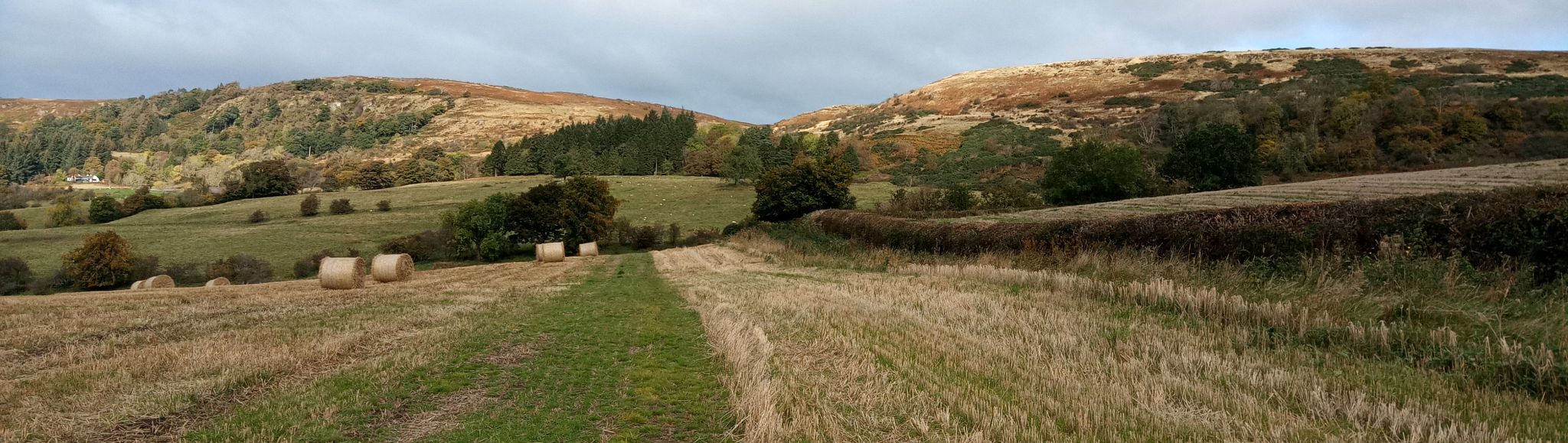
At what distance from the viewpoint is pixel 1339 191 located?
104 ft

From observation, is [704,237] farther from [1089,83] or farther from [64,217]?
[1089,83]

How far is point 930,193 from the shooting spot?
5581 centimetres

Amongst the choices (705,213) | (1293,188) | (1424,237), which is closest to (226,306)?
(1424,237)

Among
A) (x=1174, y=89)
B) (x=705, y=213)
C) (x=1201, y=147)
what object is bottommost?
(x=705, y=213)

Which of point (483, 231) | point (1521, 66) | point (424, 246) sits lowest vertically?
point (424, 246)

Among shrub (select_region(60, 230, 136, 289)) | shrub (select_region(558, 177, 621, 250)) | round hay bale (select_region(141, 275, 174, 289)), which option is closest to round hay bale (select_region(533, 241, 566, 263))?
shrub (select_region(558, 177, 621, 250))

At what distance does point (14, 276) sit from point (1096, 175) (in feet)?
281

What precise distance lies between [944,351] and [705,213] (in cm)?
6896

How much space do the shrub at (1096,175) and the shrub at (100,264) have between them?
76.2 m

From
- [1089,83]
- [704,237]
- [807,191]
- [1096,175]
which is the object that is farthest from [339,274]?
[1089,83]

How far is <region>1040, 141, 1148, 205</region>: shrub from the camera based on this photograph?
2103 inches

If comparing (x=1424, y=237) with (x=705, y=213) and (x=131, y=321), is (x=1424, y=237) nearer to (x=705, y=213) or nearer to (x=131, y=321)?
(x=131, y=321)

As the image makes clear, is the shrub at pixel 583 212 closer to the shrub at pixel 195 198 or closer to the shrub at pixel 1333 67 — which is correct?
the shrub at pixel 195 198

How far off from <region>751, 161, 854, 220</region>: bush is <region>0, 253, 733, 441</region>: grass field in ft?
137
